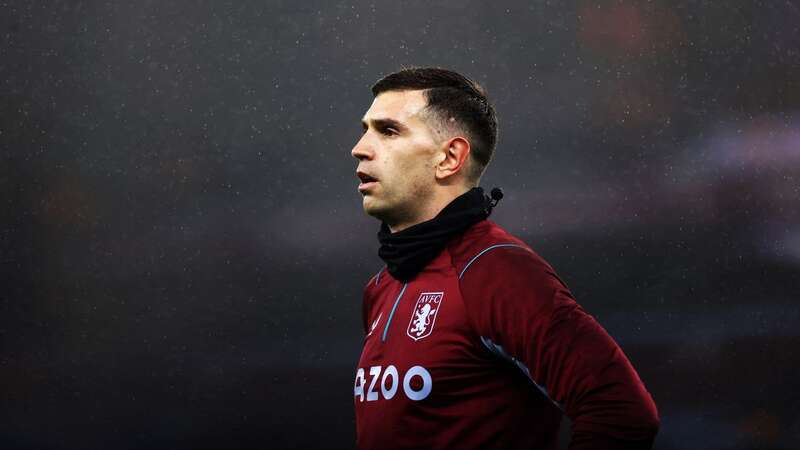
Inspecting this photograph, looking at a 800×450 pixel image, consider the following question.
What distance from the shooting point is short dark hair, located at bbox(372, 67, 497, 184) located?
1.42 m

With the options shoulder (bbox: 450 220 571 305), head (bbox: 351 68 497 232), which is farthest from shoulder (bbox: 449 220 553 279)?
head (bbox: 351 68 497 232)

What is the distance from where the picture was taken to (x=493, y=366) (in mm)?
1191

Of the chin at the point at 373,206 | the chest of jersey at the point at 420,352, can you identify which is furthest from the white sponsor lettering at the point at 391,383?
the chin at the point at 373,206

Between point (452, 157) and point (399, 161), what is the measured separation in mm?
102

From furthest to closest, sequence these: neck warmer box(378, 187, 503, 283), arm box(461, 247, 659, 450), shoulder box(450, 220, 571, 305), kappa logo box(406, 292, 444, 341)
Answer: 1. neck warmer box(378, 187, 503, 283)
2. kappa logo box(406, 292, 444, 341)
3. shoulder box(450, 220, 571, 305)
4. arm box(461, 247, 659, 450)

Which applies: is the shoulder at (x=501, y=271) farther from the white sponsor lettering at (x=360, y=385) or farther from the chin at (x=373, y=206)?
the white sponsor lettering at (x=360, y=385)

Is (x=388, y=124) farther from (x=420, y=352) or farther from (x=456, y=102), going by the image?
(x=420, y=352)

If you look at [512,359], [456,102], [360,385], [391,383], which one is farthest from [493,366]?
[456,102]

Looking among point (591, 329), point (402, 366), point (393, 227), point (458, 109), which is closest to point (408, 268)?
point (393, 227)

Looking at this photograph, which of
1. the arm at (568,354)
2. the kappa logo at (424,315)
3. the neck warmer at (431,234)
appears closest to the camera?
the arm at (568,354)

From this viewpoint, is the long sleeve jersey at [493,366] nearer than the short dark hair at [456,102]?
Yes

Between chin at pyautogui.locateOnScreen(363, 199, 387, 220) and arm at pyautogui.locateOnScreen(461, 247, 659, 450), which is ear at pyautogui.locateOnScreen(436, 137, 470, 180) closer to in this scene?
chin at pyautogui.locateOnScreen(363, 199, 387, 220)

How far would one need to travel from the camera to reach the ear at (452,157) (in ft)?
4.58

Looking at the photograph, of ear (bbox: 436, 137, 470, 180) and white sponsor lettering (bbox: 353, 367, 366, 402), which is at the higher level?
ear (bbox: 436, 137, 470, 180)
